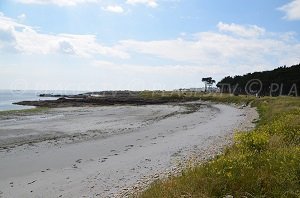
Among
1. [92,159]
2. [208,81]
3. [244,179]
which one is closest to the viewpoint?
[244,179]

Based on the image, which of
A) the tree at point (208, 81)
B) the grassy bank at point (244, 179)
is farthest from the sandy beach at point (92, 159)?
the tree at point (208, 81)

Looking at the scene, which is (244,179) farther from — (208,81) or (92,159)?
(208,81)

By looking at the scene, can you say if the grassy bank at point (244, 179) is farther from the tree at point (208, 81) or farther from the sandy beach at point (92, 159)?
the tree at point (208, 81)

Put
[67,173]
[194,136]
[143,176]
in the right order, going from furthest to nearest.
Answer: [194,136], [67,173], [143,176]

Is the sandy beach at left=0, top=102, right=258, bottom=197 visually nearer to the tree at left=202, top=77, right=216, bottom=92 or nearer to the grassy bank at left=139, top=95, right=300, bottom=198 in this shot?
the grassy bank at left=139, top=95, right=300, bottom=198

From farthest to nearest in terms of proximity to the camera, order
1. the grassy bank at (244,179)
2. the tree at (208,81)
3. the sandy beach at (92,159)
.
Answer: the tree at (208,81) → the sandy beach at (92,159) → the grassy bank at (244,179)

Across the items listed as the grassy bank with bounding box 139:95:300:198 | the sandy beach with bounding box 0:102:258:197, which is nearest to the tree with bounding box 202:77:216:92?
the sandy beach with bounding box 0:102:258:197

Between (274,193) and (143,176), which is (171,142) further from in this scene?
(274,193)

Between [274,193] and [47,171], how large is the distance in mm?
10672

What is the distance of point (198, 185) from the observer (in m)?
9.00

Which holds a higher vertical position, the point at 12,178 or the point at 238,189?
the point at 238,189

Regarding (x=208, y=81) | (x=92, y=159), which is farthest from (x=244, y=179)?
(x=208, y=81)

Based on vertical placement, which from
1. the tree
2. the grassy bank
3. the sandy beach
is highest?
the tree

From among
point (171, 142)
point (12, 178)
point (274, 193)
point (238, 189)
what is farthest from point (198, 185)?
point (171, 142)
